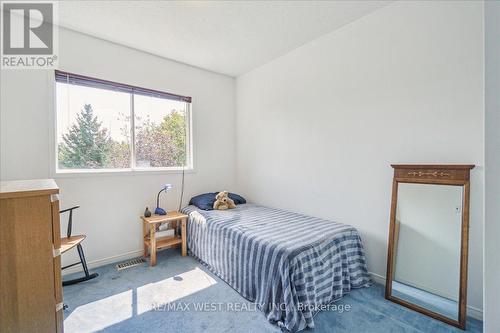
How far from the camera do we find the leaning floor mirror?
1.73 metres

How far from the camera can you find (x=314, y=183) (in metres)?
2.80

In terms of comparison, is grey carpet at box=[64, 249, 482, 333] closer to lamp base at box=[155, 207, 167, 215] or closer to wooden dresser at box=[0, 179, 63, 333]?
lamp base at box=[155, 207, 167, 215]

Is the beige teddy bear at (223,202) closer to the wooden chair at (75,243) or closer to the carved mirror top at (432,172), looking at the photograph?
the wooden chair at (75,243)

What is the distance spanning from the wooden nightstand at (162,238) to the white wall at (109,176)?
129mm

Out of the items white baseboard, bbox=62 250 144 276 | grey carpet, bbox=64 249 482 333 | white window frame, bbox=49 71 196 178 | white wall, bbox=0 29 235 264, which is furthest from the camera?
white baseboard, bbox=62 250 144 276

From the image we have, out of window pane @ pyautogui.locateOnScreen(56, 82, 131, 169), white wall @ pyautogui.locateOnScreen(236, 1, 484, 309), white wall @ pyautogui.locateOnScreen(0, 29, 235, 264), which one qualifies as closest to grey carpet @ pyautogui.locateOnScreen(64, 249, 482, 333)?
white wall @ pyautogui.locateOnScreen(236, 1, 484, 309)

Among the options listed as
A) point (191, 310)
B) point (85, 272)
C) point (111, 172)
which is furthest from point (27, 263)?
point (111, 172)

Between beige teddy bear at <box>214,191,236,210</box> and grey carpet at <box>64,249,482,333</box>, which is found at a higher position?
beige teddy bear at <box>214,191,236,210</box>

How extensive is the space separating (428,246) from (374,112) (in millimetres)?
1284

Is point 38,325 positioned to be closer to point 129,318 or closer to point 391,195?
point 129,318

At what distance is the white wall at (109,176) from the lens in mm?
2248

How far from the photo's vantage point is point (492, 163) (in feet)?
2.70

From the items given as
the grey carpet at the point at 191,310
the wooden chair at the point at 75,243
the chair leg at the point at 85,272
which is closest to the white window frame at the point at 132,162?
the wooden chair at the point at 75,243

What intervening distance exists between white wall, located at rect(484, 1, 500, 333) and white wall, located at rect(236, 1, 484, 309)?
1.19 m
